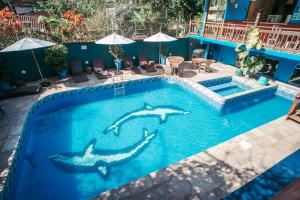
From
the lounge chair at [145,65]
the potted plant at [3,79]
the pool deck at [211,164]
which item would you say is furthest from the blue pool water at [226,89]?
the potted plant at [3,79]

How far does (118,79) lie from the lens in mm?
10320

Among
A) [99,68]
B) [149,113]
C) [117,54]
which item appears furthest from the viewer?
[117,54]

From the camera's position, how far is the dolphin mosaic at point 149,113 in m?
7.51

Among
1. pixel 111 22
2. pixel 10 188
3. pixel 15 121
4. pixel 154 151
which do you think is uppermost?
pixel 111 22

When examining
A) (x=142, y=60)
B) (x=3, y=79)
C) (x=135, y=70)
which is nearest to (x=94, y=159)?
(x=3, y=79)

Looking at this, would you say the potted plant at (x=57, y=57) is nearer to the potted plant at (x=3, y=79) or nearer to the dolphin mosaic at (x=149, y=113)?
the potted plant at (x=3, y=79)

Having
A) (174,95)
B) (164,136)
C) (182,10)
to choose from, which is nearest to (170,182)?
(164,136)

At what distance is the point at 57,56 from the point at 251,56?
36.6 ft

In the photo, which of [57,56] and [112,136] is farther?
[57,56]

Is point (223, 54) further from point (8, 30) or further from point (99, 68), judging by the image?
point (8, 30)

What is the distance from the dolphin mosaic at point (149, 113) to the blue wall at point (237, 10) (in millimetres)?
9729

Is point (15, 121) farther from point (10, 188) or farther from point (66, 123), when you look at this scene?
point (10, 188)

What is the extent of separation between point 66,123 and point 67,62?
454 centimetres

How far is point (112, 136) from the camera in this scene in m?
6.84
